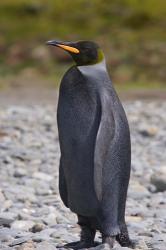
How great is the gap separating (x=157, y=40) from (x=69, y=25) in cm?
879

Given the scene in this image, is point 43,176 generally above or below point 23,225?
below

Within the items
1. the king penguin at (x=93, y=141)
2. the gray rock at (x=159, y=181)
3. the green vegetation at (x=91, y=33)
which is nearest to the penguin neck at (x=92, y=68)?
the king penguin at (x=93, y=141)

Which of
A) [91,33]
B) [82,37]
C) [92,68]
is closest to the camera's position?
Result: [92,68]

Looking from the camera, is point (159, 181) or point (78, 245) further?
point (159, 181)

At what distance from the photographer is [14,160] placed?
336 inches

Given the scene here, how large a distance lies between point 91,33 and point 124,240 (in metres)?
35.3

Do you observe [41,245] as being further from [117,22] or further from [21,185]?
[117,22]

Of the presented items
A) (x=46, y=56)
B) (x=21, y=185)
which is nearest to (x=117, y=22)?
(x=46, y=56)

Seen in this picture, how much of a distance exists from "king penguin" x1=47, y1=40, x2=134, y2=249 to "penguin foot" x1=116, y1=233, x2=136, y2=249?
6cm

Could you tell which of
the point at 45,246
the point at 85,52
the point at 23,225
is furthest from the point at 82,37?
the point at 45,246

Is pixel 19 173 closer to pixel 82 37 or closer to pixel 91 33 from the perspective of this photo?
pixel 82 37

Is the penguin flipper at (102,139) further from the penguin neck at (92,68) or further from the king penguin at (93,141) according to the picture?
the penguin neck at (92,68)

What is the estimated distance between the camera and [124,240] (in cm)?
467

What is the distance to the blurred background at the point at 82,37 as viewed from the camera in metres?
27.8
